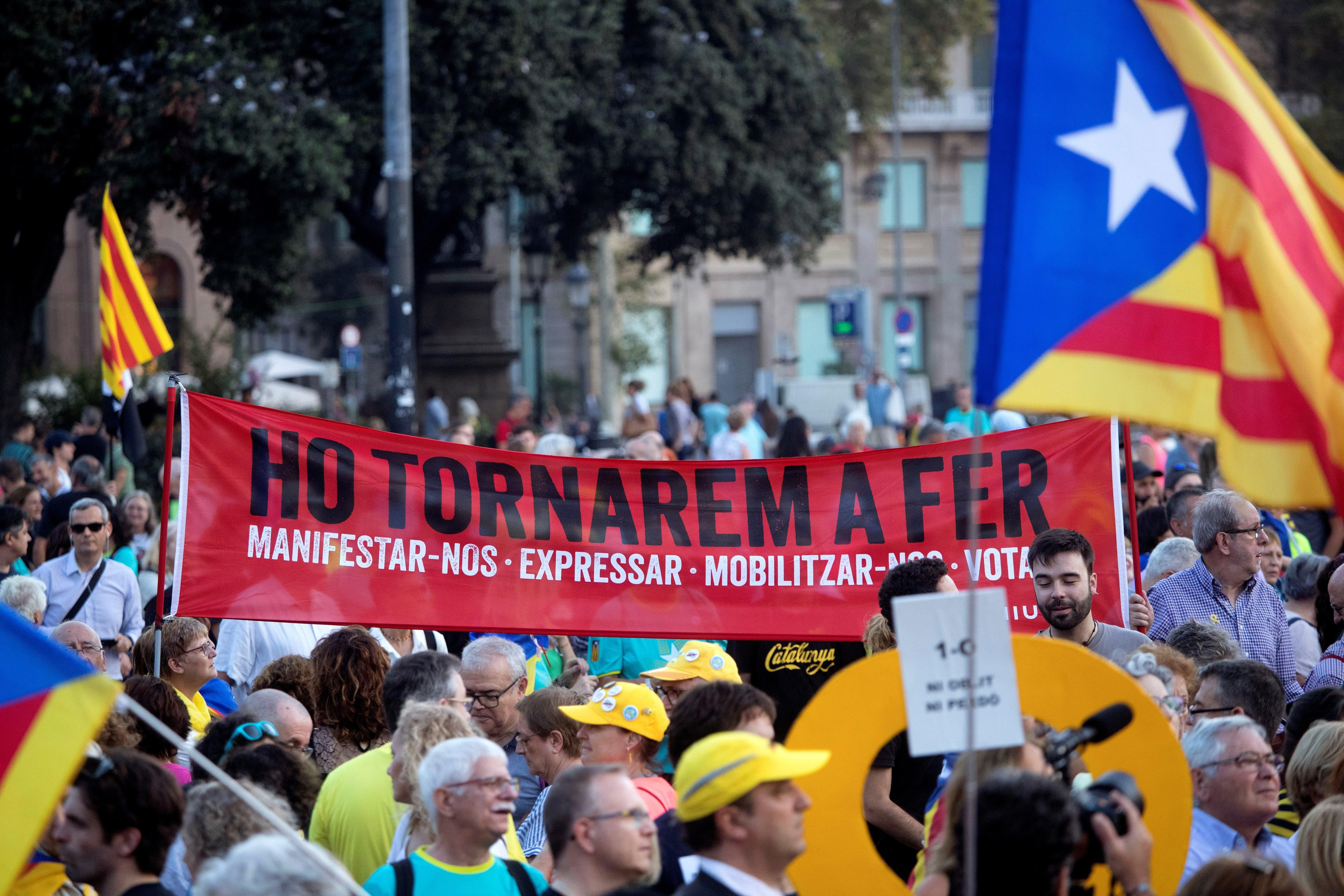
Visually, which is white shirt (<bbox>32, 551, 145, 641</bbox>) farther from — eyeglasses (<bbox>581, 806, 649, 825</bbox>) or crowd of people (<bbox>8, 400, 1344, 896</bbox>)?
eyeglasses (<bbox>581, 806, 649, 825</bbox>)

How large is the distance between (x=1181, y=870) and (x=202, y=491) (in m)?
4.45

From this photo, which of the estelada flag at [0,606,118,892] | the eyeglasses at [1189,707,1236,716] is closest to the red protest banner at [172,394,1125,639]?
the eyeglasses at [1189,707,1236,716]

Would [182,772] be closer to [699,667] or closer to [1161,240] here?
[699,667]

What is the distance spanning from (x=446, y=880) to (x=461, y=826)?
0.14 meters

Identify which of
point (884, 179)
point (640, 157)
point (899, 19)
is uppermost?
point (899, 19)

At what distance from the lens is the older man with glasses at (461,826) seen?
4.08m

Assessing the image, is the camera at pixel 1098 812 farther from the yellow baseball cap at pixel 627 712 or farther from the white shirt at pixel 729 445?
the white shirt at pixel 729 445

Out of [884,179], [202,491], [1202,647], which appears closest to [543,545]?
[202,491]

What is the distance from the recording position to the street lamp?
28188mm

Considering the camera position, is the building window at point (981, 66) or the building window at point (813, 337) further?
the building window at point (813, 337)

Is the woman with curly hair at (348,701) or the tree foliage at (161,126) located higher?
the tree foliage at (161,126)

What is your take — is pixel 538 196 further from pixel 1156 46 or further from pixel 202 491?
pixel 1156 46

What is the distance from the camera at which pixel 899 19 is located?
37781mm

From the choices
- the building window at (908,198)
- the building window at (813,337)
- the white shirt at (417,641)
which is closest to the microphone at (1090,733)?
the white shirt at (417,641)
